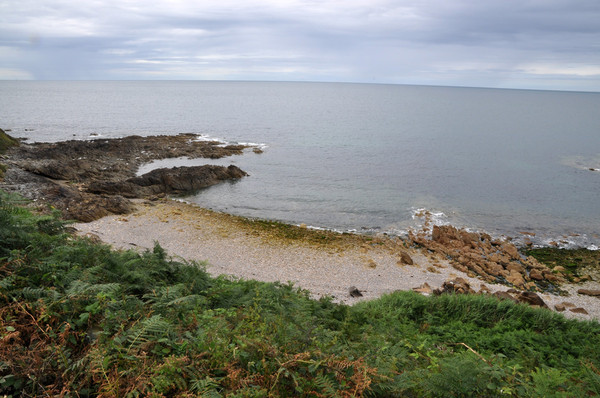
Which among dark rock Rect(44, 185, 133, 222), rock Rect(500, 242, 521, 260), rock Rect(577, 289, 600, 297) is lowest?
rock Rect(577, 289, 600, 297)

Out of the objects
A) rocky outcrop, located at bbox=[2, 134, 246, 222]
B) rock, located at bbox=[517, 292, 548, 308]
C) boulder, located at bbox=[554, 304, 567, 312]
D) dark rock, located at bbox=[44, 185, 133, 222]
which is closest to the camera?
rock, located at bbox=[517, 292, 548, 308]

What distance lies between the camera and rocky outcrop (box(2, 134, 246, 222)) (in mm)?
24281

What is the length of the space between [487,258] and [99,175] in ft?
108

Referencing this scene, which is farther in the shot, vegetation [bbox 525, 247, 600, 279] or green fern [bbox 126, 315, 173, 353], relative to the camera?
vegetation [bbox 525, 247, 600, 279]

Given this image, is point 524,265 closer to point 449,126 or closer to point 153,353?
point 153,353

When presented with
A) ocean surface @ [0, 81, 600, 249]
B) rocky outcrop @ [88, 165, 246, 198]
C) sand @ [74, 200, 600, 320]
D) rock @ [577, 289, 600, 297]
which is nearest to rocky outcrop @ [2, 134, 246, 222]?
rocky outcrop @ [88, 165, 246, 198]

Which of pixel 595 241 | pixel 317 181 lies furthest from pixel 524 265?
pixel 317 181

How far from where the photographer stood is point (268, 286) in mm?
9555

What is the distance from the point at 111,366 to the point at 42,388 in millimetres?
548

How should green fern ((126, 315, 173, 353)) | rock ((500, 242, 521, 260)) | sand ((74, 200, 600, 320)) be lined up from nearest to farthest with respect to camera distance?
green fern ((126, 315, 173, 353)) < sand ((74, 200, 600, 320)) < rock ((500, 242, 521, 260))

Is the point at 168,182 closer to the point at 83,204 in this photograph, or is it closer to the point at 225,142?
the point at 83,204

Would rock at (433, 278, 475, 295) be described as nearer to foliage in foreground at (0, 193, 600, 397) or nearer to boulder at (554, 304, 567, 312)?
boulder at (554, 304, 567, 312)

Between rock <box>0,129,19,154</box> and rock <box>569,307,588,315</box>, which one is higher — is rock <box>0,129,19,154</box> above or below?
above

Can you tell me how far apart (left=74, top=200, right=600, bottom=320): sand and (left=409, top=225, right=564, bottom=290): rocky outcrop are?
3.40 ft
